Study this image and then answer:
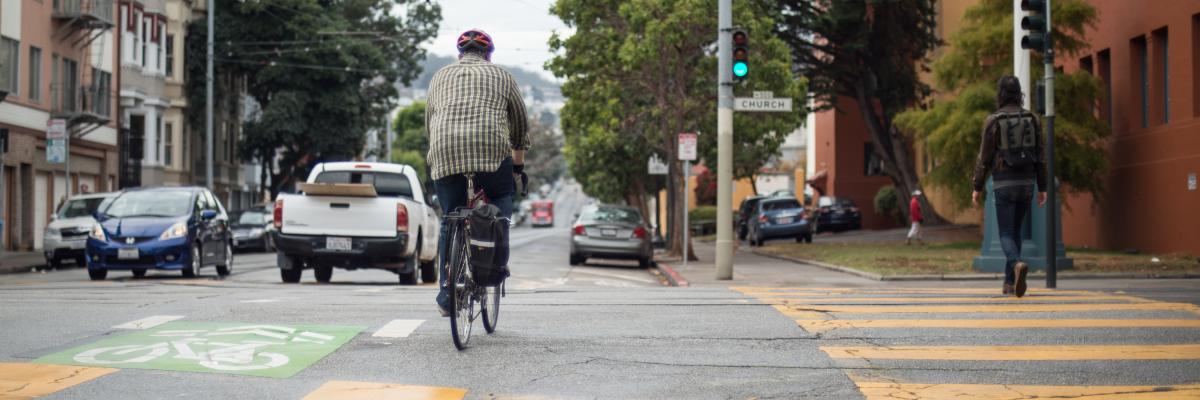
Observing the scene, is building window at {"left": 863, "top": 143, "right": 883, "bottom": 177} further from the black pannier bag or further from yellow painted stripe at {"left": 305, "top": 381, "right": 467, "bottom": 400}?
yellow painted stripe at {"left": 305, "top": 381, "right": 467, "bottom": 400}

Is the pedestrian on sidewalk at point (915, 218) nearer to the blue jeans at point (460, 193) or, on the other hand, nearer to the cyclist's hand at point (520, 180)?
the cyclist's hand at point (520, 180)

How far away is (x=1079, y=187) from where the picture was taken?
88.8ft

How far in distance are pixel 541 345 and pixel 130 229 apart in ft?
44.3

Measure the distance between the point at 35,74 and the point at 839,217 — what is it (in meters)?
28.5

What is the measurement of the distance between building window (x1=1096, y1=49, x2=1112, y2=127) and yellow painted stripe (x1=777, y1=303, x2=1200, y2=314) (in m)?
19.7

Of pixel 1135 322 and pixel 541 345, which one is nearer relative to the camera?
pixel 541 345

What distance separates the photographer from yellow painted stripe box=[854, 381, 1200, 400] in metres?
6.09

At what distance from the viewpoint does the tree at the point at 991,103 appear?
2681 cm

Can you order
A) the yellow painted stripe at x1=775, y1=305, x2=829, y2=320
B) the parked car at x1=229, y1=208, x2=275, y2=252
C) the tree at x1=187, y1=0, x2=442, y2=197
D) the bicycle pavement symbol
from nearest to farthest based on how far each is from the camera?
the bicycle pavement symbol → the yellow painted stripe at x1=775, y1=305, x2=829, y2=320 → the parked car at x1=229, y1=208, x2=275, y2=252 → the tree at x1=187, y1=0, x2=442, y2=197

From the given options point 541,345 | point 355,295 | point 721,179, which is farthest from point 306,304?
point 721,179

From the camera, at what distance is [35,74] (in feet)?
131

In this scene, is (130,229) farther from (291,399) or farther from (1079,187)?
(1079,187)

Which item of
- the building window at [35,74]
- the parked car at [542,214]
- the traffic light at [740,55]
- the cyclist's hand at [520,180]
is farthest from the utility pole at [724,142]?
the parked car at [542,214]

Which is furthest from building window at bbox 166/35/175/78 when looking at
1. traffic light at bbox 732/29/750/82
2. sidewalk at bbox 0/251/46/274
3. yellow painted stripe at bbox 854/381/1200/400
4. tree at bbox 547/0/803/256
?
yellow painted stripe at bbox 854/381/1200/400
